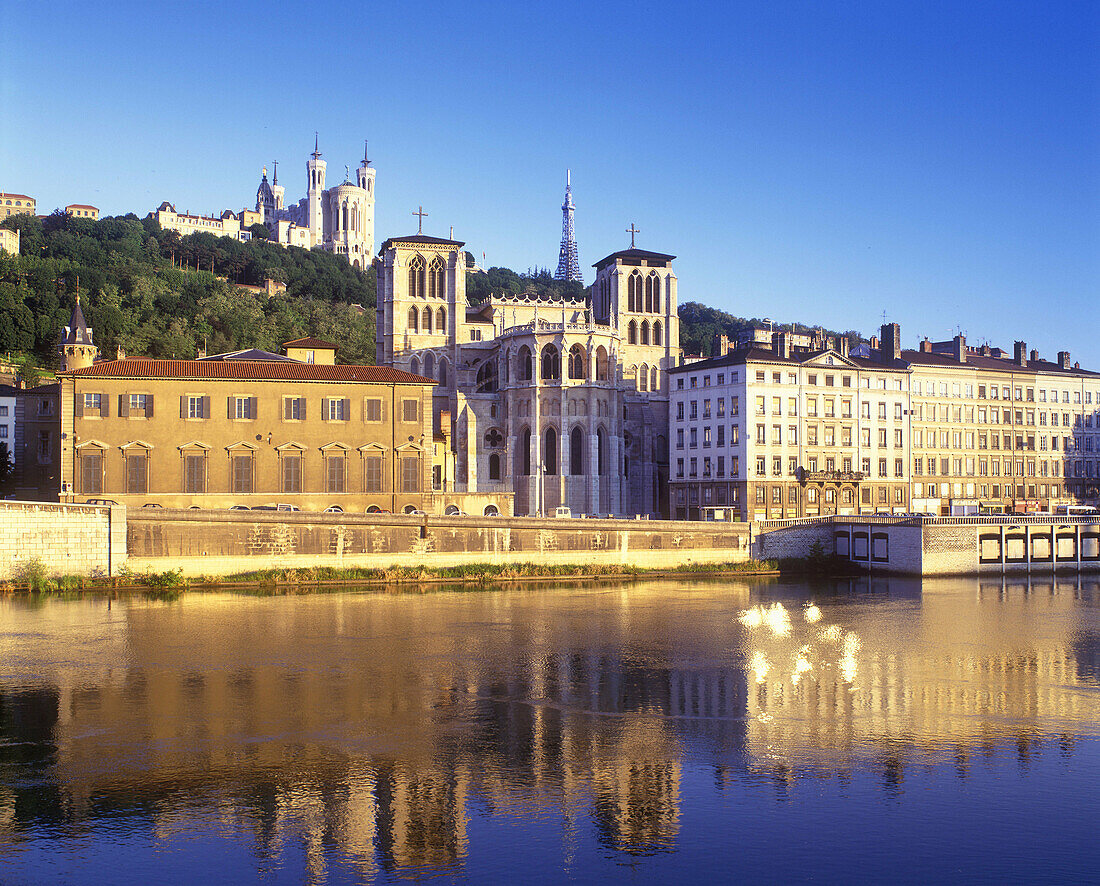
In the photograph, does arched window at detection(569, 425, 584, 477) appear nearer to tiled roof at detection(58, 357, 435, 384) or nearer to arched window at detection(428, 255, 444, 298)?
arched window at detection(428, 255, 444, 298)

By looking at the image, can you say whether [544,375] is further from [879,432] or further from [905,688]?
[905,688]

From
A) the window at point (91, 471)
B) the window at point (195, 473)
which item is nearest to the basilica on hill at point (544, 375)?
the window at point (195, 473)

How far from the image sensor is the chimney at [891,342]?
90.9m

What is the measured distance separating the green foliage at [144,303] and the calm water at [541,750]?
7226 centimetres

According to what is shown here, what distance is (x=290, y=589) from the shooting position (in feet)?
195

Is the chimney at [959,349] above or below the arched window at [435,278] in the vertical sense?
below

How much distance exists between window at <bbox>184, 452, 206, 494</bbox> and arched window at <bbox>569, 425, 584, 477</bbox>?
35.8m

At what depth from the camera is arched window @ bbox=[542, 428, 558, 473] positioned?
93125mm

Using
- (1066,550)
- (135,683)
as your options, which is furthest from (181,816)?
(1066,550)

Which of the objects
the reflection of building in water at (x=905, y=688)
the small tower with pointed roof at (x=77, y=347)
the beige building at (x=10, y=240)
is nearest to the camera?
the reflection of building in water at (x=905, y=688)

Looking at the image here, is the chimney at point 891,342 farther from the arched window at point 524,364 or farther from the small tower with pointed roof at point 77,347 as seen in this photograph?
the small tower with pointed roof at point 77,347

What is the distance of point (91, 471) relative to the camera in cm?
6331

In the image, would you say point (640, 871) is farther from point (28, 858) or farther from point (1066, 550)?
point (1066, 550)

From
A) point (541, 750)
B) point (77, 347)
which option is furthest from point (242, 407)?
point (541, 750)
